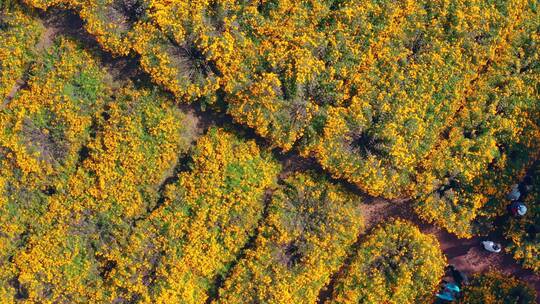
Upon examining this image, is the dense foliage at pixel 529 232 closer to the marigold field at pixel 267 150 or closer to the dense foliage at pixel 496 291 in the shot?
the marigold field at pixel 267 150

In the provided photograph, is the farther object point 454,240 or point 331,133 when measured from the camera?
point 454,240

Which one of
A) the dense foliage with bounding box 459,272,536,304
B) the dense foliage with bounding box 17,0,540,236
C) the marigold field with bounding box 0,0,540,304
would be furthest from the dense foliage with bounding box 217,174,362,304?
the dense foliage with bounding box 459,272,536,304

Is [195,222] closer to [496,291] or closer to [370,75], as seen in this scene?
[370,75]

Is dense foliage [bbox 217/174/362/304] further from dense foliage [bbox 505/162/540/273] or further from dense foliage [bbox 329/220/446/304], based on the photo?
dense foliage [bbox 505/162/540/273]

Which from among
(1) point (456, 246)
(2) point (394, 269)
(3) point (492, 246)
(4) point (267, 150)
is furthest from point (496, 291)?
(4) point (267, 150)

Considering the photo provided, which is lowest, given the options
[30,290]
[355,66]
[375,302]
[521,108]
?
[30,290]

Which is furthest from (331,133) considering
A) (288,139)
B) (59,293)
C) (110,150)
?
(59,293)

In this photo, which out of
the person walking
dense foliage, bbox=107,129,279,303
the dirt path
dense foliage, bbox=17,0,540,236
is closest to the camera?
dense foliage, bbox=17,0,540,236

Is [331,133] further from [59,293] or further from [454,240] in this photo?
[59,293]
